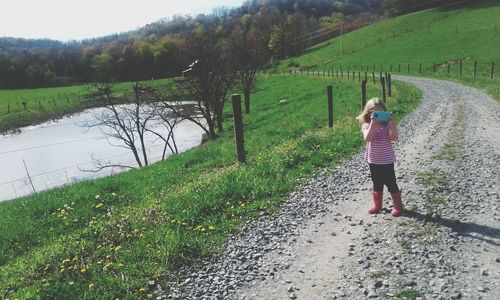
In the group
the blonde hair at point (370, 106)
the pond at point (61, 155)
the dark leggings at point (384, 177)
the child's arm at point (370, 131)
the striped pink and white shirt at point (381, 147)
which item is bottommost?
the pond at point (61, 155)

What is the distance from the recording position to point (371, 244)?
276 inches

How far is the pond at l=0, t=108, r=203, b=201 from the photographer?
32.7 meters

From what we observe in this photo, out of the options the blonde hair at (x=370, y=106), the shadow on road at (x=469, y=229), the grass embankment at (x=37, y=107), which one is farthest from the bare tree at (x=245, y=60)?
the shadow on road at (x=469, y=229)

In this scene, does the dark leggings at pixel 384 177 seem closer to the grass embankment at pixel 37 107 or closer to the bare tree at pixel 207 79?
the bare tree at pixel 207 79

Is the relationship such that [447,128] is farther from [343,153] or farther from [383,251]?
[383,251]

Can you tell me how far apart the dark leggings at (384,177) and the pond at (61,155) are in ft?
78.9

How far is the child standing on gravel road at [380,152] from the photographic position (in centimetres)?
811

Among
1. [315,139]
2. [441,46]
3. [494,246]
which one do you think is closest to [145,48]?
[441,46]

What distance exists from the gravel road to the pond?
22.9m

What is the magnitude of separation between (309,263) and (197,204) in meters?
3.48

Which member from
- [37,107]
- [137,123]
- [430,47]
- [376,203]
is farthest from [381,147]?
[37,107]

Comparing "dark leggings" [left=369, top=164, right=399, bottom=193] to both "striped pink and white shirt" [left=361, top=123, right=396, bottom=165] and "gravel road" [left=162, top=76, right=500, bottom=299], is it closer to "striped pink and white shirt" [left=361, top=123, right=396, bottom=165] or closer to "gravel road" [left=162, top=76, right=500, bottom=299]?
"striped pink and white shirt" [left=361, top=123, right=396, bottom=165]

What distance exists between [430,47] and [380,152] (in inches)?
2952

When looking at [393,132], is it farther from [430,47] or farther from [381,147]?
[430,47]
